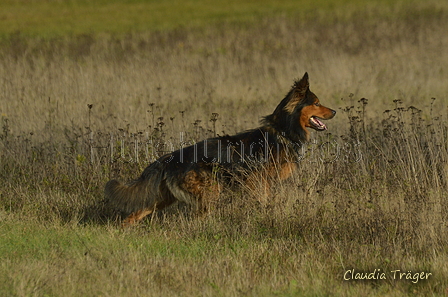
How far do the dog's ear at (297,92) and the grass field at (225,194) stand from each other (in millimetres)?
638

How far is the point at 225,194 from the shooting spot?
21.8ft

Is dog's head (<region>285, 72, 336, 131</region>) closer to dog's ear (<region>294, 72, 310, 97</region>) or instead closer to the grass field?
dog's ear (<region>294, 72, 310, 97</region>)

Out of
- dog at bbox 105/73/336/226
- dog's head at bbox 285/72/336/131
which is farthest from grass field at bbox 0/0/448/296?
dog's head at bbox 285/72/336/131

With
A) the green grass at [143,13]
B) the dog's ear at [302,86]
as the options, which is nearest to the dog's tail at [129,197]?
the dog's ear at [302,86]

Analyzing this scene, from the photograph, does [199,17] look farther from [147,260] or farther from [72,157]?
[147,260]

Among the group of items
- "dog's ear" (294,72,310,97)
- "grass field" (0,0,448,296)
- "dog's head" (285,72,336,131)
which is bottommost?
"grass field" (0,0,448,296)

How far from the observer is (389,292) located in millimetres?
4605

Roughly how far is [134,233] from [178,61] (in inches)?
470

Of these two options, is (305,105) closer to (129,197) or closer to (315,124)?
(315,124)

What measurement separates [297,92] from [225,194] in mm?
1531

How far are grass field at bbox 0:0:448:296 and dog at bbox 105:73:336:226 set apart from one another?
0.20 metres

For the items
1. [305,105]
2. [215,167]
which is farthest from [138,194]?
[305,105]

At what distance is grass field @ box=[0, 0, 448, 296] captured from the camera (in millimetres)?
4934

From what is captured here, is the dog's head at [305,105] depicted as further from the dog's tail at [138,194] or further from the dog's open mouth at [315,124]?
the dog's tail at [138,194]
